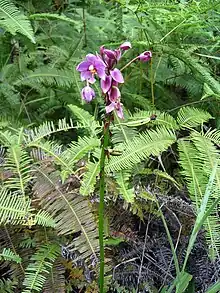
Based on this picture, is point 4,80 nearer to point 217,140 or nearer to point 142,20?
point 142,20

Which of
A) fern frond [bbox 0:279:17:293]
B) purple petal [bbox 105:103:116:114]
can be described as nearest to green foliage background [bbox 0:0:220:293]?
fern frond [bbox 0:279:17:293]

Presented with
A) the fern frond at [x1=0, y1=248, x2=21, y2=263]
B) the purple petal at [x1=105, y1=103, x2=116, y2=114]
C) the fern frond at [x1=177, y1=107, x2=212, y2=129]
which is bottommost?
the fern frond at [x1=0, y1=248, x2=21, y2=263]

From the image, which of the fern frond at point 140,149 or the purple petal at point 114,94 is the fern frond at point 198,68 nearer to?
the fern frond at point 140,149

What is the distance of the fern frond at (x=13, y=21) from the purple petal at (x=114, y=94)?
755mm

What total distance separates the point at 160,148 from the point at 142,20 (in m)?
0.79

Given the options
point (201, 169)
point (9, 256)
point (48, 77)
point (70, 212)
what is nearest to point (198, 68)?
point (201, 169)

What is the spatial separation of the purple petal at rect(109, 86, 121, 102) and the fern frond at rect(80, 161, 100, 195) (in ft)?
1.47

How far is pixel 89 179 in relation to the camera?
1.58 metres

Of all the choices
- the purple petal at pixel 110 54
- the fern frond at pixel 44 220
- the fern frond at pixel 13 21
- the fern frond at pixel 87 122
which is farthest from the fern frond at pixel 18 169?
the purple petal at pixel 110 54

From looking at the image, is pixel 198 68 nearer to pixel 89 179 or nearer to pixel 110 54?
pixel 89 179

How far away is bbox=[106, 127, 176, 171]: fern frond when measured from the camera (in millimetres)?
1662

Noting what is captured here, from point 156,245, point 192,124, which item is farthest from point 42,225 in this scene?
point 192,124

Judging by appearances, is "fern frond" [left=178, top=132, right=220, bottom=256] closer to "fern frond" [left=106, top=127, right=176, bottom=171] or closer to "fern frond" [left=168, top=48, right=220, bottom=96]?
"fern frond" [left=106, top=127, right=176, bottom=171]

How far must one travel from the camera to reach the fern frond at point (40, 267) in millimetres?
1468
